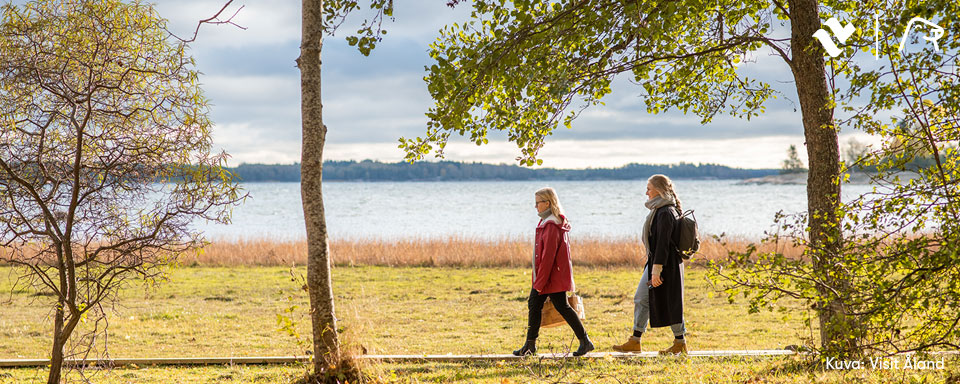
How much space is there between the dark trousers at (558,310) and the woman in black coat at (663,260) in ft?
2.33

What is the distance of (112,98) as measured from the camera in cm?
636

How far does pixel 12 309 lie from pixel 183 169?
8.27 metres

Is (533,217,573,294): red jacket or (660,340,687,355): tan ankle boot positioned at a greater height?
(533,217,573,294): red jacket

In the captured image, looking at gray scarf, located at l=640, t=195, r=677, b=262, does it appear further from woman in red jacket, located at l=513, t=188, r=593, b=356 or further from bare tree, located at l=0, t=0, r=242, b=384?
bare tree, located at l=0, t=0, r=242, b=384

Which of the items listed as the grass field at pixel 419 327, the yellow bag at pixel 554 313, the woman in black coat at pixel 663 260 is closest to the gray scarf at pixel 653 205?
the woman in black coat at pixel 663 260

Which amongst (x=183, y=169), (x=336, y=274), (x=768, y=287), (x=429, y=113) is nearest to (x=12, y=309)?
(x=336, y=274)

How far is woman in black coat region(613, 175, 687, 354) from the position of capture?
24.1ft

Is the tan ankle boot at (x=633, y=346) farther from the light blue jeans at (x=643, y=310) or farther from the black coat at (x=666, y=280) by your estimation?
the black coat at (x=666, y=280)

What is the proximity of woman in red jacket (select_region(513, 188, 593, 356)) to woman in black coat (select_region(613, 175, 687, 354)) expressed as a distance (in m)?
0.77

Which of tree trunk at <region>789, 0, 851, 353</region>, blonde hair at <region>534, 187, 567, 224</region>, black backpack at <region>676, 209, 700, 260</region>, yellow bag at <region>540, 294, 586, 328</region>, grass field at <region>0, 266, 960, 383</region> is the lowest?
grass field at <region>0, 266, 960, 383</region>

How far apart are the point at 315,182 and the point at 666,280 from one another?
359 centimetres

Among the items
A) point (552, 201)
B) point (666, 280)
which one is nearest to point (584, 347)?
point (666, 280)

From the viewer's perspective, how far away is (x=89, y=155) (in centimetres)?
632

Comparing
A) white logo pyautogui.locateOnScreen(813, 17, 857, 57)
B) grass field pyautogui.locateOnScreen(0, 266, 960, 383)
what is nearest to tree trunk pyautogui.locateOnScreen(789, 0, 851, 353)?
white logo pyautogui.locateOnScreen(813, 17, 857, 57)
